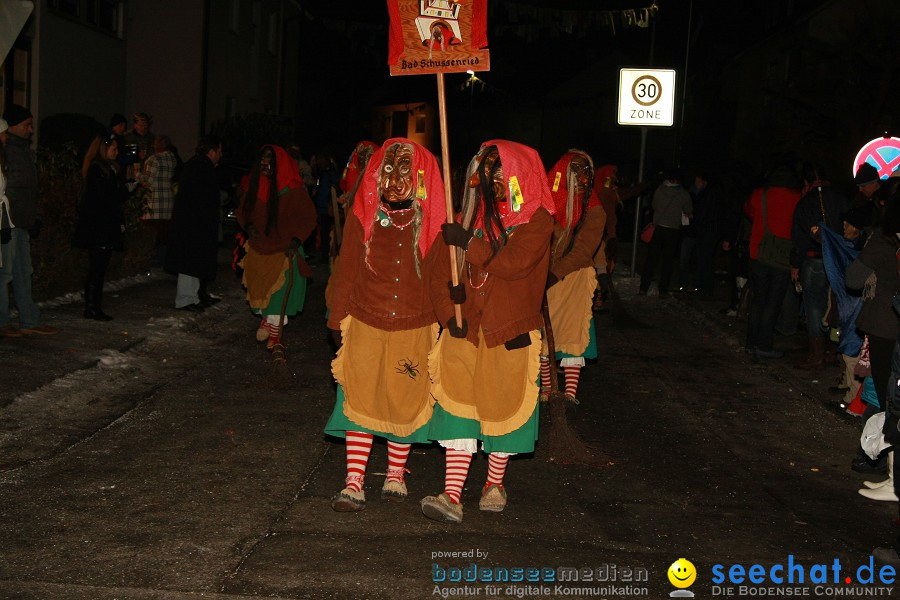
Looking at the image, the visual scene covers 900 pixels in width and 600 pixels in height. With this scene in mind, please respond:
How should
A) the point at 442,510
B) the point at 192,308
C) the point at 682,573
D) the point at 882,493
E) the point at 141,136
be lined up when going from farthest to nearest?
the point at 141,136
the point at 192,308
the point at 882,493
the point at 442,510
the point at 682,573

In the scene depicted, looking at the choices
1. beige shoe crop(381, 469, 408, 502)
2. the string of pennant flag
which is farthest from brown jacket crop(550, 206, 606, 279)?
the string of pennant flag

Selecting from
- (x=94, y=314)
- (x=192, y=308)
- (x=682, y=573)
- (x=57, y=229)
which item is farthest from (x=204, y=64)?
(x=682, y=573)

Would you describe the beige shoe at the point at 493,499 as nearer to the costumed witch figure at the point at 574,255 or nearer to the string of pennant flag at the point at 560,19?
the costumed witch figure at the point at 574,255

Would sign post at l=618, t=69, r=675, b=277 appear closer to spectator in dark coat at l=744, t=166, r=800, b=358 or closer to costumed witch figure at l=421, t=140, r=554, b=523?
spectator in dark coat at l=744, t=166, r=800, b=358

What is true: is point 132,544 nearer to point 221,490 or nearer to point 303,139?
point 221,490

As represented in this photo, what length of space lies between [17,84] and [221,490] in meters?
14.0

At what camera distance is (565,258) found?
8.23m

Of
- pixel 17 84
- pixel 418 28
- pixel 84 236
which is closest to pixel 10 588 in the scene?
pixel 418 28

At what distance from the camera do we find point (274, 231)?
959 cm

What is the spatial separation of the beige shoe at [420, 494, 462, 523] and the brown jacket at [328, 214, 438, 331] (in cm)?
98

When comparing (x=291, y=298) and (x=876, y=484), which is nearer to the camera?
(x=876, y=484)

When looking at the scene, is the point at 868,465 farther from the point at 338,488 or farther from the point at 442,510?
the point at 338,488

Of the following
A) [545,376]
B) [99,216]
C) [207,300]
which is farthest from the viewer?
[207,300]

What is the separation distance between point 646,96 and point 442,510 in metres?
13.6
